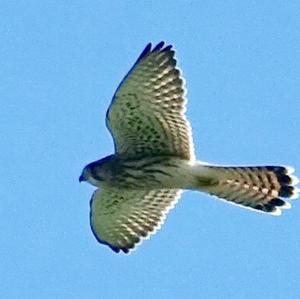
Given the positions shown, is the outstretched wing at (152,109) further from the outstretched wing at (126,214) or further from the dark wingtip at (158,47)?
A: the outstretched wing at (126,214)

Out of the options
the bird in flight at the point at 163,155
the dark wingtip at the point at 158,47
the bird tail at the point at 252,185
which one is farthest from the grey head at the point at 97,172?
the dark wingtip at the point at 158,47

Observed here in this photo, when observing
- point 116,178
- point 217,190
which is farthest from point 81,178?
point 217,190

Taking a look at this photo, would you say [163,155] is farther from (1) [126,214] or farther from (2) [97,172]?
(1) [126,214]

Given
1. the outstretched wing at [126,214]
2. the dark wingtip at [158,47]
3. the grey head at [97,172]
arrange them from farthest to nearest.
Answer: the outstretched wing at [126,214] → the grey head at [97,172] → the dark wingtip at [158,47]

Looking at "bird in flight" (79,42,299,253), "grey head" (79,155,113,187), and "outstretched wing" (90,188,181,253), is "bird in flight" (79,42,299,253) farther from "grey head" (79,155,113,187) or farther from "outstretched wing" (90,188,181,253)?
"outstretched wing" (90,188,181,253)

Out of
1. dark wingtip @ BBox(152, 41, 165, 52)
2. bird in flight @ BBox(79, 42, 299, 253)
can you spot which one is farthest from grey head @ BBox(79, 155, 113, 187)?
dark wingtip @ BBox(152, 41, 165, 52)

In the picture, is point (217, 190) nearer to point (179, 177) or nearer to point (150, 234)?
point (179, 177)

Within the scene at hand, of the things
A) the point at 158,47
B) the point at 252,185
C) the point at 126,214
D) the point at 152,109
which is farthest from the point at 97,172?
the point at 252,185
